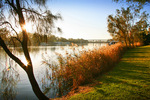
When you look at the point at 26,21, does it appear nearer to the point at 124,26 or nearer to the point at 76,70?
the point at 76,70

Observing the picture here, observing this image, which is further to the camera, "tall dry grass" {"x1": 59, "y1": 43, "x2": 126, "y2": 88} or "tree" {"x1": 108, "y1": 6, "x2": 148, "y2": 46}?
"tree" {"x1": 108, "y1": 6, "x2": 148, "y2": 46}

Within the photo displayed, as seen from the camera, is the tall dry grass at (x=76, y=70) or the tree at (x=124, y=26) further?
the tree at (x=124, y=26)

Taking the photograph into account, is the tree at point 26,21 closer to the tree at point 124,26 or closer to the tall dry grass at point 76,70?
the tall dry grass at point 76,70

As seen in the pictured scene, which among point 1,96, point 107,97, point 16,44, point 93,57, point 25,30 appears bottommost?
point 1,96

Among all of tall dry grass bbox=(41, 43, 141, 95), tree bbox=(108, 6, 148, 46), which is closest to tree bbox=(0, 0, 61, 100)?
tall dry grass bbox=(41, 43, 141, 95)

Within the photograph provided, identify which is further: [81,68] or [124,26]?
[124,26]

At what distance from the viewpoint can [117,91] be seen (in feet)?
14.7

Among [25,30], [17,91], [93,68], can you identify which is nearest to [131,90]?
[93,68]

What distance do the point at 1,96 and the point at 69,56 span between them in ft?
13.5

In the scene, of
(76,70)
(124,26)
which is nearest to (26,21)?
(76,70)

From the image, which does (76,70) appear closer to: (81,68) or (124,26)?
(81,68)

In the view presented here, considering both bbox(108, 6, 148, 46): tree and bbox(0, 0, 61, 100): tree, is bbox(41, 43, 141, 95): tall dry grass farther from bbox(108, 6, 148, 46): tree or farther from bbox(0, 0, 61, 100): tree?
bbox(108, 6, 148, 46): tree

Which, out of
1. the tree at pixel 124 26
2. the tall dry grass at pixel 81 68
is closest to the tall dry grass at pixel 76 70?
the tall dry grass at pixel 81 68

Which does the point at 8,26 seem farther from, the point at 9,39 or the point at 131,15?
the point at 131,15
